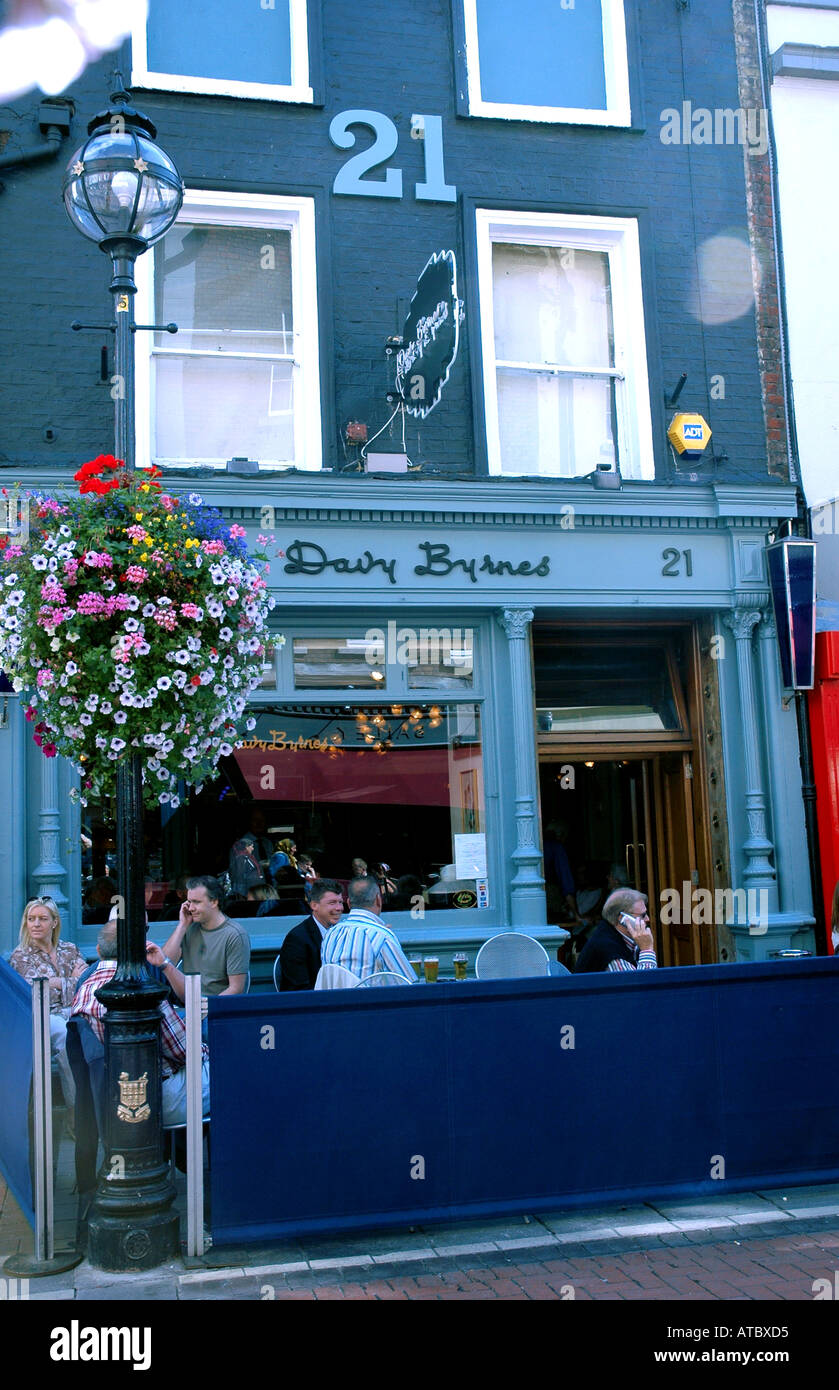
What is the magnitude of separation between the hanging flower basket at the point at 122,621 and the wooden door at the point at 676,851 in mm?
5826

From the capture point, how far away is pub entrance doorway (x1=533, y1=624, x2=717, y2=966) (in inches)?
417

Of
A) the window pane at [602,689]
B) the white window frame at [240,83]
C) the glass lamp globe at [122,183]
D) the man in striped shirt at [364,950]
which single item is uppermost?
the white window frame at [240,83]

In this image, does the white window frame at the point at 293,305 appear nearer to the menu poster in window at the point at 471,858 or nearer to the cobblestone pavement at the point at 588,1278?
the menu poster in window at the point at 471,858

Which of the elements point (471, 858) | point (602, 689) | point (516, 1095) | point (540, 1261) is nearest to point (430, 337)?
point (602, 689)

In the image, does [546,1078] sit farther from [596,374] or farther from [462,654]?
[596,374]

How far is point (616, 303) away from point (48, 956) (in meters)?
7.00

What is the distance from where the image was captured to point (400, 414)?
32.9ft

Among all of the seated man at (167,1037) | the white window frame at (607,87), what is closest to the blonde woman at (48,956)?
the seated man at (167,1037)

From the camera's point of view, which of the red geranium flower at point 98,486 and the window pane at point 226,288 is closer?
the red geranium flower at point 98,486

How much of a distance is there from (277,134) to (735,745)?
20.1ft

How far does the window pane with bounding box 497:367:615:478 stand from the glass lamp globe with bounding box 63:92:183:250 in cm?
480

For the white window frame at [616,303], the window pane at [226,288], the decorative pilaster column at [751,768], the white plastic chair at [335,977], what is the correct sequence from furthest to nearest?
1. the white window frame at [616,303]
2. the decorative pilaster column at [751,768]
3. the window pane at [226,288]
4. the white plastic chair at [335,977]

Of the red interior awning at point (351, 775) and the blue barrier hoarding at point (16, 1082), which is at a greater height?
the red interior awning at point (351, 775)

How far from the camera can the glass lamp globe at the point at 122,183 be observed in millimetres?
5863
